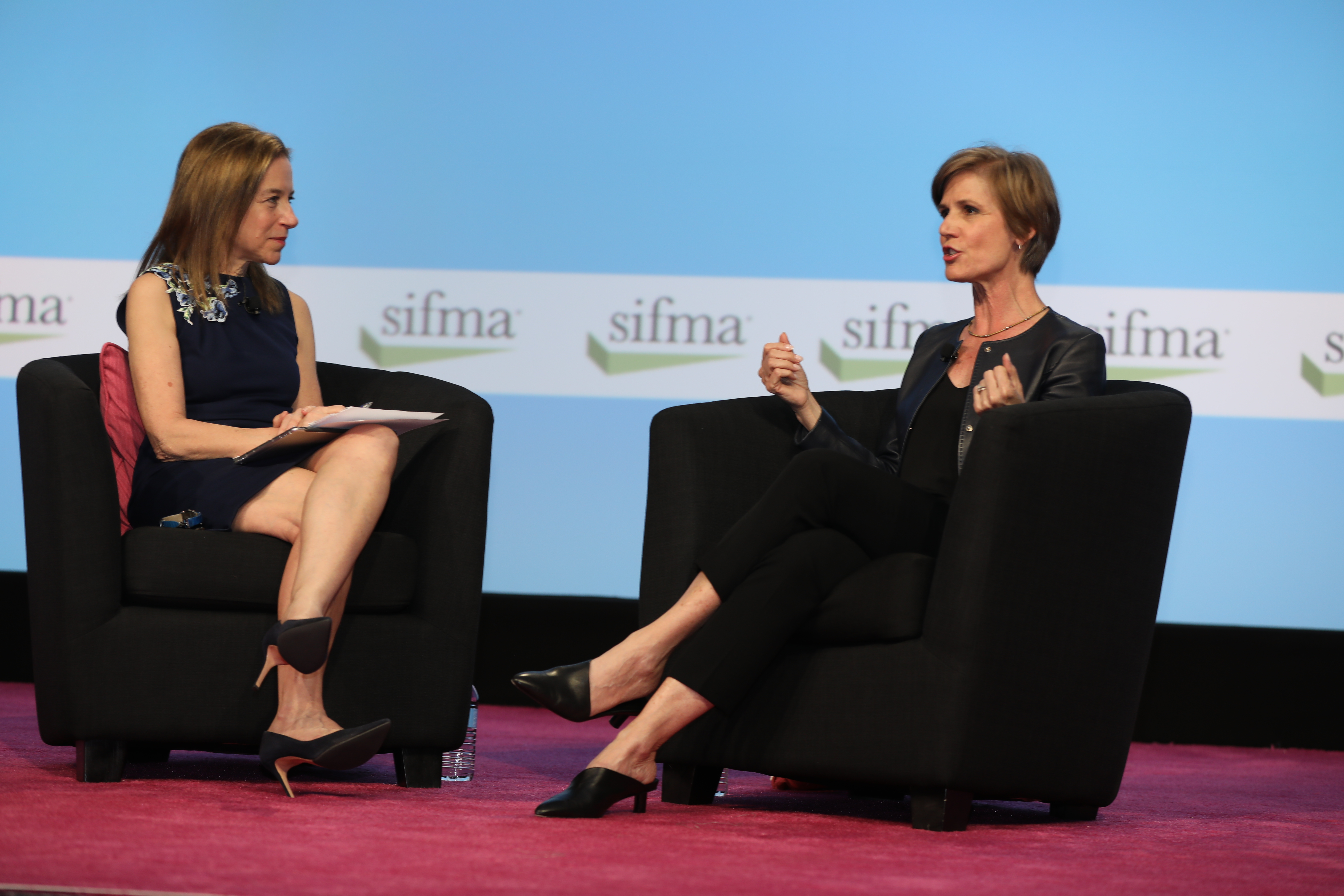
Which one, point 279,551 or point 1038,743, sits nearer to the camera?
point 1038,743

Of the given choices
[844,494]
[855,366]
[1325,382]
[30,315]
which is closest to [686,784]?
[844,494]

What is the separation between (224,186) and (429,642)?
870mm

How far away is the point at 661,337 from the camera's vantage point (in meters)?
3.69

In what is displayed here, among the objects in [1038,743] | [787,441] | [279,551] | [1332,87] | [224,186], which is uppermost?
[1332,87]

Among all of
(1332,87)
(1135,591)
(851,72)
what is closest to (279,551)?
(1135,591)

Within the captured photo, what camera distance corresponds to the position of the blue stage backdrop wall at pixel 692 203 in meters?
3.52

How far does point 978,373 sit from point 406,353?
187cm

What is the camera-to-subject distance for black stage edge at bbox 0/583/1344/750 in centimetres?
358

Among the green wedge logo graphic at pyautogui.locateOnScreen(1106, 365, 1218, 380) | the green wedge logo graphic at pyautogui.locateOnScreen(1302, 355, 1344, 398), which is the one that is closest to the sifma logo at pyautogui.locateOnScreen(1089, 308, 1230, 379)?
the green wedge logo graphic at pyautogui.locateOnScreen(1106, 365, 1218, 380)

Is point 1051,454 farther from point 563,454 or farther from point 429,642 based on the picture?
point 563,454

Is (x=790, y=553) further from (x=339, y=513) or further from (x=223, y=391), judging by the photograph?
(x=223, y=391)

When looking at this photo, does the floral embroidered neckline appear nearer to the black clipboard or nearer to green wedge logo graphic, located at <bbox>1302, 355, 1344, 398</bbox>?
the black clipboard

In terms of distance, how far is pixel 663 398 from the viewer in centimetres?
369

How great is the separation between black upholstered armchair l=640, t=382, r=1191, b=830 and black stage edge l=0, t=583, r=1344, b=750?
159 centimetres
